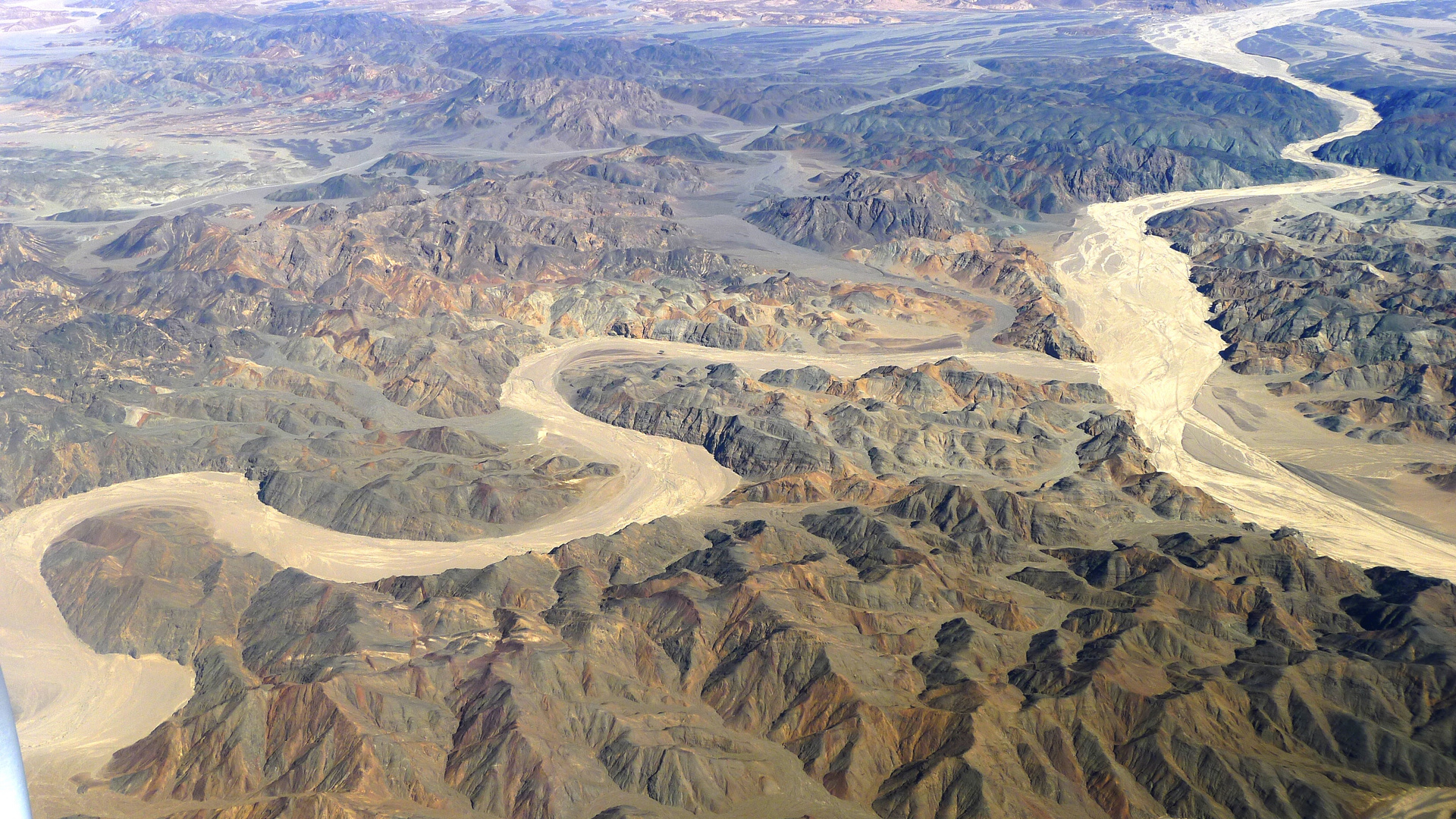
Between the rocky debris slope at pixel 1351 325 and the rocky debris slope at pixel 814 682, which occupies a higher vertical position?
the rocky debris slope at pixel 814 682

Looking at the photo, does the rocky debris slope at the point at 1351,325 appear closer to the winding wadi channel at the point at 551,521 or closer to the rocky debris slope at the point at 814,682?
the winding wadi channel at the point at 551,521

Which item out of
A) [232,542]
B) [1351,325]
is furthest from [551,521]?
[1351,325]

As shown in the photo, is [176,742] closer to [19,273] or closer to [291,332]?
[291,332]

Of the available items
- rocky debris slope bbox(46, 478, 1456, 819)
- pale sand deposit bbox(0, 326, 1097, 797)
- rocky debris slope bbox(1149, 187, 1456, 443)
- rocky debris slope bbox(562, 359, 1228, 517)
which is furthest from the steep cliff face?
rocky debris slope bbox(1149, 187, 1456, 443)

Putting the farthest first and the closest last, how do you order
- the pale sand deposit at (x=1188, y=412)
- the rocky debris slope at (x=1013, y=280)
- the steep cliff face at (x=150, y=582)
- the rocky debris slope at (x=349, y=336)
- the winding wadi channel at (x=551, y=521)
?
1. the rocky debris slope at (x=1013, y=280)
2. the rocky debris slope at (x=349, y=336)
3. the pale sand deposit at (x=1188, y=412)
4. the steep cliff face at (x=150, y=582)
5. the winding wadi channel at (x=551, y=521)

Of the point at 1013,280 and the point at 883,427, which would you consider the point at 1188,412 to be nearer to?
the point at 883,427

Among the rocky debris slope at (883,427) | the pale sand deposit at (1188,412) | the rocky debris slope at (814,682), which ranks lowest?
the pale sand deposit at (1188,412)

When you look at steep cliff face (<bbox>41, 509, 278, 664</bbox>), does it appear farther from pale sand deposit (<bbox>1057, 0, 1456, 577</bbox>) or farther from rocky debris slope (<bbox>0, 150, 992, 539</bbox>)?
pale sand deposit (<bbox>1057, 0, 1456, 577</bbox>)

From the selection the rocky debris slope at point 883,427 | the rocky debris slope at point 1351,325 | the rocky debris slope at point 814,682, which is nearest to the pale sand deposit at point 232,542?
the rocky debris slope at point 814,682
